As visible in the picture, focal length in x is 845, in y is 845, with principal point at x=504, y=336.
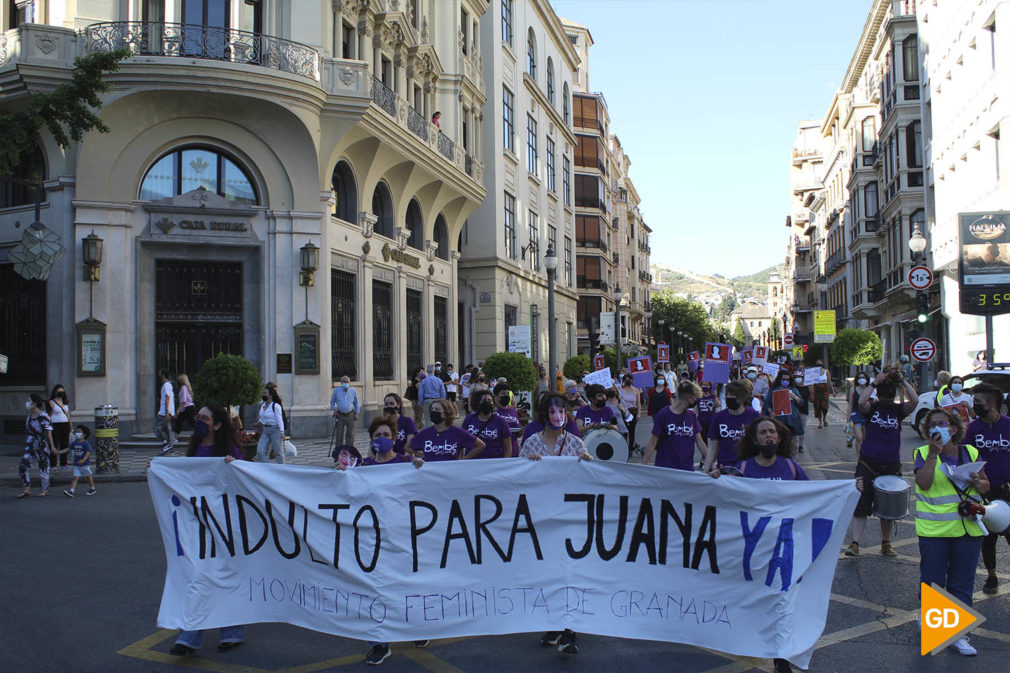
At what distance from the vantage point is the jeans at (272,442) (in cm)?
1524

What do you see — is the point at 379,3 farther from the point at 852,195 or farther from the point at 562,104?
the point at 852,195

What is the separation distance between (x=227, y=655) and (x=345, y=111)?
710 inches

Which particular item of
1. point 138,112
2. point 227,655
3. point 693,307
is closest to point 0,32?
point 138,112

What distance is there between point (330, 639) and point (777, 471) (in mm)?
3490

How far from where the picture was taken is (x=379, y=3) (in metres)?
24.9

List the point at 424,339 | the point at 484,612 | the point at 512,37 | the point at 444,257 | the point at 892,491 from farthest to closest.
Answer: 1. the point at 512,37
2. the point at 444,257
3. the point at 424,339
4. the point at 892,491
5. the point at 484,612

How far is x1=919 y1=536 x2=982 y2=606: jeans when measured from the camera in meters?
5.73

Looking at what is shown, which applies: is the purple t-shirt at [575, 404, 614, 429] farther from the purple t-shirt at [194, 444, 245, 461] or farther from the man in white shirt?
the man in white shirt

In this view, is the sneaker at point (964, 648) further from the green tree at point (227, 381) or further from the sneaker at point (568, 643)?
the green tree at point (227, 381)

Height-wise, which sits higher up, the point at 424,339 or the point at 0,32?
the point at 0,32

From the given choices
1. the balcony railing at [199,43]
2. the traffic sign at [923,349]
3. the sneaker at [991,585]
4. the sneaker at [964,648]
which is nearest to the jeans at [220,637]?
the sneaker at [964,648]

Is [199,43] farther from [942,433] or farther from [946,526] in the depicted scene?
[946,526]

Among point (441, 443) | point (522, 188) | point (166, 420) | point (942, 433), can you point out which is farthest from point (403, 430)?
point (522, 188)

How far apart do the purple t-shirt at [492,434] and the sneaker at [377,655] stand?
2.50m
